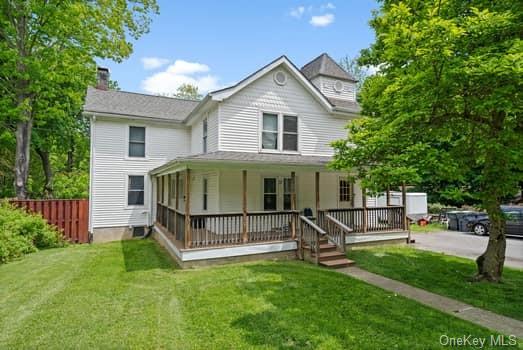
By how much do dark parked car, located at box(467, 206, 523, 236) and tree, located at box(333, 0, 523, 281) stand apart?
8718 mm

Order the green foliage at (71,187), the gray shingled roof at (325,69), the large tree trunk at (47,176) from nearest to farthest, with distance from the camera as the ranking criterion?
the gray shingled roof at (325,69) → the large tree trunk at (47,176) → the green foliage at (71,187)

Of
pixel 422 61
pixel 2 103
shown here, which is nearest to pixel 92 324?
pixel 422 61

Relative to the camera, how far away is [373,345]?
14.0ft

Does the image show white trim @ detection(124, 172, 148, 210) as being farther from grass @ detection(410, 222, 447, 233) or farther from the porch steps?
grass @ detection(410, 222, 447, 233)

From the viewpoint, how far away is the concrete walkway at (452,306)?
504 centimetres

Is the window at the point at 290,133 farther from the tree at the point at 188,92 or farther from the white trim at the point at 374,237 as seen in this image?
the tree at the point at 188,92

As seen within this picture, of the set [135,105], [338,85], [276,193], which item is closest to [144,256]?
[276,193]

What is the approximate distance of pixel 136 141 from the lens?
1428 cm

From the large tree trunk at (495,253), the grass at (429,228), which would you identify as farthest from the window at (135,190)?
the grass at (429,228)

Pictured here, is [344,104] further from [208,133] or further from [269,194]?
[208,133]

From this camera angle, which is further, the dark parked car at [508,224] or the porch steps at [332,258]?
the dark parked car at [508,224]

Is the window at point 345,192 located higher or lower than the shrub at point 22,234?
higher

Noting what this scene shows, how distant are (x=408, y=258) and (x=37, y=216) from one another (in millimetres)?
13763

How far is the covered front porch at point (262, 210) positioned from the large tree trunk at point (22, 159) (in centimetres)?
607
